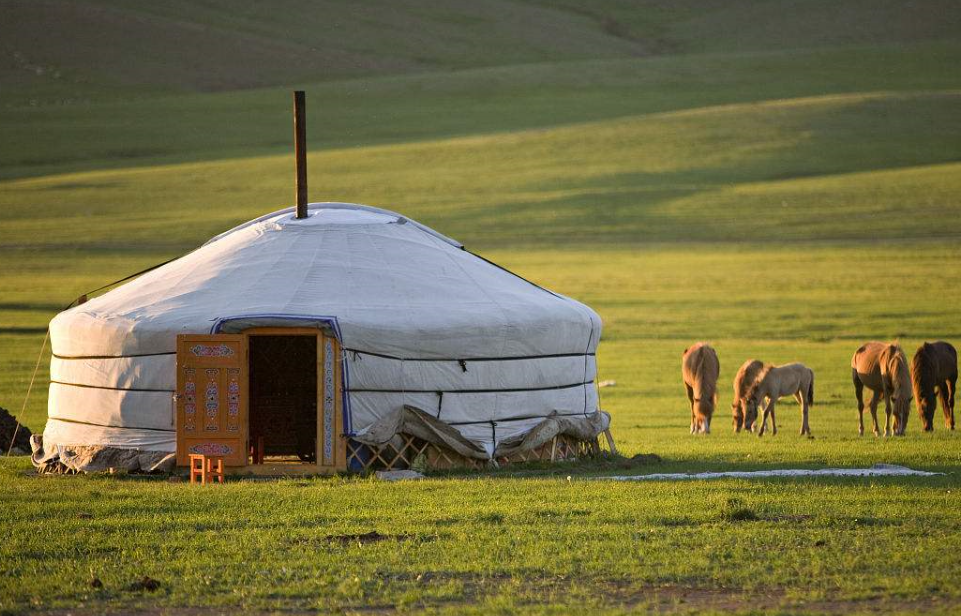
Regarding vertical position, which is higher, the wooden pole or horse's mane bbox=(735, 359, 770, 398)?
the wooden pole

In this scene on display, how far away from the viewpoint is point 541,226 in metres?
42.0

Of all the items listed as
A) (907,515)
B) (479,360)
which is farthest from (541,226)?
(907,515)

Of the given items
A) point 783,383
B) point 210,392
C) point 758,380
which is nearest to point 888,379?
point 783,383

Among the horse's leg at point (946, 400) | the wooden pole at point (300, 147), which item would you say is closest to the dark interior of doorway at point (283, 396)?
the wooden pole at point (300, 147)

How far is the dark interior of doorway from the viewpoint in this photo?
49.9ft

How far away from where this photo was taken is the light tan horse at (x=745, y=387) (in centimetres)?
1697

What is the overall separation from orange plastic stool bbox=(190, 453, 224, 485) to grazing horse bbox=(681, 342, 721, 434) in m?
7.16

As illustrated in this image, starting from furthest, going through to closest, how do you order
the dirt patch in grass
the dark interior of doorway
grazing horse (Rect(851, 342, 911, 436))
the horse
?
the horse
grazing horse (Rect(851, 342, 911, 436))
the dirt patch in grass
the dark interior of doorway

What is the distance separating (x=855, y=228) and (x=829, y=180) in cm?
681

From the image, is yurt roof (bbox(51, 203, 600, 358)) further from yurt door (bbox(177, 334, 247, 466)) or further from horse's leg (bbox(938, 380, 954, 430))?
horse's leg (bbox(938, 380, 954, 430))

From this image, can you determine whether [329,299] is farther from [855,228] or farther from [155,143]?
[155,143]

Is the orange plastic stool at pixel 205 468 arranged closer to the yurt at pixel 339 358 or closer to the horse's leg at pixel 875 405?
the yurt at pixel 339 358

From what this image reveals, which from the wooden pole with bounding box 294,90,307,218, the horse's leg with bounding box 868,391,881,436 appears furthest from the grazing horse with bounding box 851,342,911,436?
the wooden pole with bounding box 294,90,307,218

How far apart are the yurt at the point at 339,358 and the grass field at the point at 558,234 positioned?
2.03 feet
